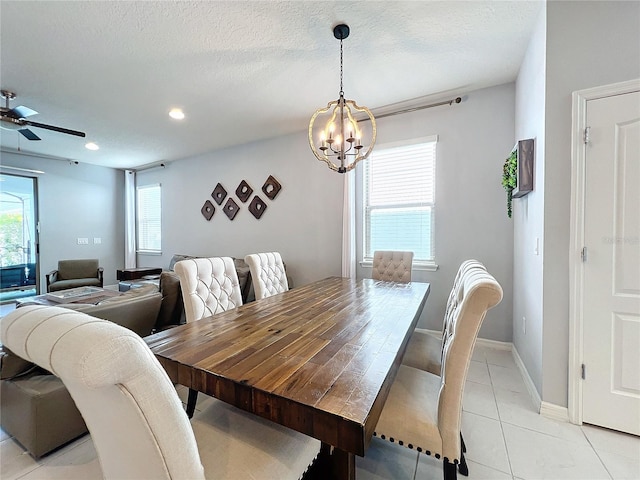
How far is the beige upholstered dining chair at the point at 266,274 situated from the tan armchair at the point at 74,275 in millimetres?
4087

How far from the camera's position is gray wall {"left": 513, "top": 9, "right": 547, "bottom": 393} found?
1.94 m

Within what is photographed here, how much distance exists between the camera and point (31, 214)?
5012 millimetres

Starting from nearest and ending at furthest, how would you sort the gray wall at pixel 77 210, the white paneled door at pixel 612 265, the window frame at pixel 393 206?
the white paneled door at pixel 612 265, the window frame at pixel 393 206, the gray wall at pixel 77 210

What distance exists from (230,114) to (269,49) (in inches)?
57.0

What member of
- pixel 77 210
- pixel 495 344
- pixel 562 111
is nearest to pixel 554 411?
pixel 495 344

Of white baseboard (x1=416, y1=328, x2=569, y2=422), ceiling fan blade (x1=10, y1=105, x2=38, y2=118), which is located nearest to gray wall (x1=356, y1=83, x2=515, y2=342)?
white baseboard (x1=416, y1=328, x2=569, y2=422)

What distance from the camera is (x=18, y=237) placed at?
16.1 ft

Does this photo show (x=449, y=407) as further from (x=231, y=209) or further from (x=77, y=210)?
(x=77, y=210)

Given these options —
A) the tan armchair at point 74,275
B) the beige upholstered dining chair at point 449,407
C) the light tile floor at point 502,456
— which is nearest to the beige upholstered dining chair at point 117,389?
the beige upholstered dining chair at point 449,407

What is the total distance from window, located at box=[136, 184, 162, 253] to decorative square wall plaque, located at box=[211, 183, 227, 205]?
178cm

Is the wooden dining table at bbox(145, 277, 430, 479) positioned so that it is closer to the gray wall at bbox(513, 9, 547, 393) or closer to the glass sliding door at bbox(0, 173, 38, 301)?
the gray wall at bbox(513, 9, 547, 393)

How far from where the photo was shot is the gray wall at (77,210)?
5.11 meters

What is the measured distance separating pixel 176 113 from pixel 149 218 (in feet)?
11.7

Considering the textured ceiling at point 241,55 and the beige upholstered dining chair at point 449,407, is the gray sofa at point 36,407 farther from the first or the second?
the textured ceiling at point 241,55
